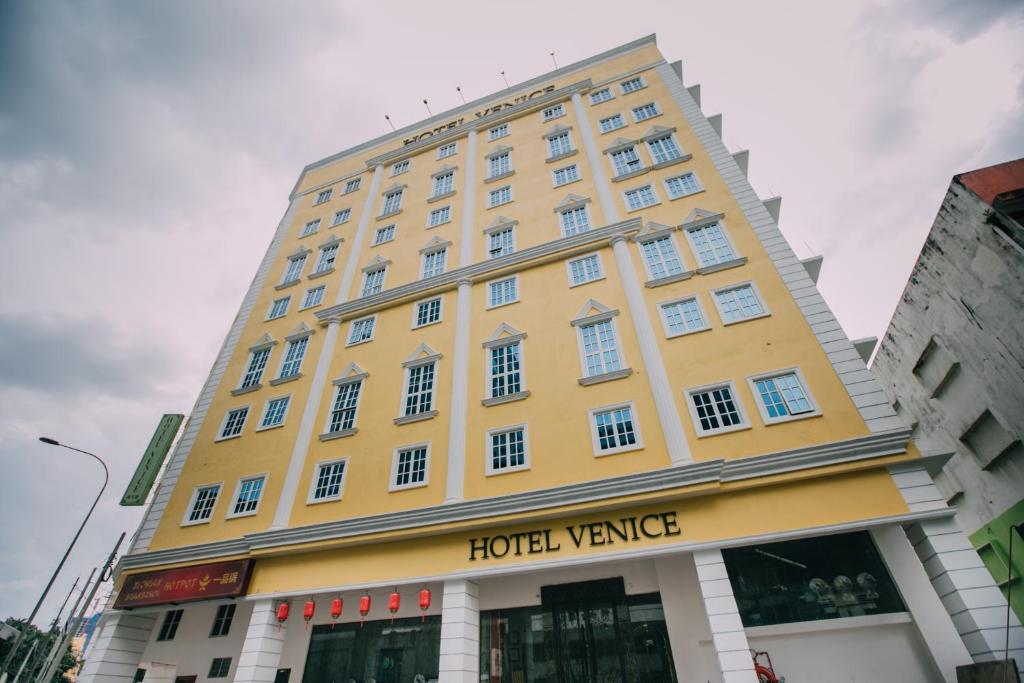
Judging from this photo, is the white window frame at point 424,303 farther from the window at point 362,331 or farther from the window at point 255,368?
the window at point 255,368

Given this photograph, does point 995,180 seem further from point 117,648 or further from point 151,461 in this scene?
point 151,461

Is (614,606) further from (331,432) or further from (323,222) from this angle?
(323,222)

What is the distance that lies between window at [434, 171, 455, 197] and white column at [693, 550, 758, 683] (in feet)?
73.6

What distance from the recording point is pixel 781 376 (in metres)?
14.6

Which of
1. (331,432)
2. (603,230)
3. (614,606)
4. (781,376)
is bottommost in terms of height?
(614,606)

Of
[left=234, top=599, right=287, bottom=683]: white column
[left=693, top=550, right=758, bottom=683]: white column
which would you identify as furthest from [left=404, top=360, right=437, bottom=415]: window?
[left=693, top=550, right=758, bottom=683]: white column

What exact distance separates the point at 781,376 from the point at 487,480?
1016 cm

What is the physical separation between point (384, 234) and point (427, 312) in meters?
7.88

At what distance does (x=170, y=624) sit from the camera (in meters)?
18.5

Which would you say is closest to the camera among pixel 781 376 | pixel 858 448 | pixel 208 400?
pixel 858 448

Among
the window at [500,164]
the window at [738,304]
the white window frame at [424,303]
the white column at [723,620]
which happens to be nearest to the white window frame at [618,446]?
the white column at [723,620]

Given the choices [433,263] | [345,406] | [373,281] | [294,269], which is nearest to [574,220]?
[433,263]

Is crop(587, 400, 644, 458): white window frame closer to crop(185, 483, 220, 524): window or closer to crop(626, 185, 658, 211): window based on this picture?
crop(626, 185, 658, 211): window

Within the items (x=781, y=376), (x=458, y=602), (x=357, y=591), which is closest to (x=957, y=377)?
(x=781, y=376)
